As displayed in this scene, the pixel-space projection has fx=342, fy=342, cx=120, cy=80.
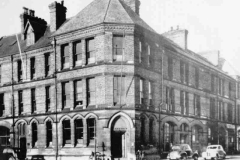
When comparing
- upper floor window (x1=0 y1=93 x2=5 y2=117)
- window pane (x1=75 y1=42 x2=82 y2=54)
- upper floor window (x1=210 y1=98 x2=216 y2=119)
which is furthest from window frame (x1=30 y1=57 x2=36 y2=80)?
upper floor window (x1=210 y1=98 x2=216 y2=119)

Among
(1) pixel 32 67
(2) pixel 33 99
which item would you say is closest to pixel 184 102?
(2) pixel 33 99

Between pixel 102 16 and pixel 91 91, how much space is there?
6.33 meters

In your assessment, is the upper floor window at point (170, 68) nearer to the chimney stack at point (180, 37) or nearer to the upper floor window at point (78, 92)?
the chimney stack at point (180, 37)

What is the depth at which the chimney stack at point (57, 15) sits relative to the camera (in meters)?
32.9

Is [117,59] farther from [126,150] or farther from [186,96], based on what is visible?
[186,96]

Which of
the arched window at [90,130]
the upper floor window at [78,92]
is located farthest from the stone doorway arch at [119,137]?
the upper floor window at [78,92]

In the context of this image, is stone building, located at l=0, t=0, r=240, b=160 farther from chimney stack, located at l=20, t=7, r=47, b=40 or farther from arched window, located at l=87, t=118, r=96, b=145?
chimney stack, located at l=20, t=7, r=47, b=40

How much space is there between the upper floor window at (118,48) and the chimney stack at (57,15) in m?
8.01

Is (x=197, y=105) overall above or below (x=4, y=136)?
above

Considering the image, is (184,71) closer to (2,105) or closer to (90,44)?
(90,44)

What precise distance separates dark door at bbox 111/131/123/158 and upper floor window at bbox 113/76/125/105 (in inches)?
101

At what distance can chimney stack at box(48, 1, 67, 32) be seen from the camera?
1297 inches

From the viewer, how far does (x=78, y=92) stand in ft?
96.8

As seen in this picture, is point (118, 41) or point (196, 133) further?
point (196, 133)
